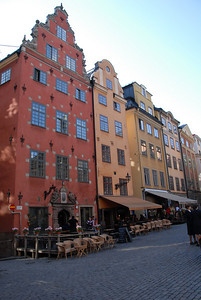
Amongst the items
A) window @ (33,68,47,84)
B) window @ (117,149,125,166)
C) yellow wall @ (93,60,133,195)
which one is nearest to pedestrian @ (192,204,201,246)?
yellow wall @ (93,60,133,195)

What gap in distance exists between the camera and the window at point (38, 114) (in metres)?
15.8

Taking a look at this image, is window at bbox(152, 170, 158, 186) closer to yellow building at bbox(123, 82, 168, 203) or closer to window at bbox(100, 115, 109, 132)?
yellow building at bbox(123, 82, 168, 203)

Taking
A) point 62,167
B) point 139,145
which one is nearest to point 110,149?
point 139,145

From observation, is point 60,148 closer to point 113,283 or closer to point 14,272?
point 14,272

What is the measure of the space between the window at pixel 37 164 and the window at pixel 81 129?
4156 millimetres

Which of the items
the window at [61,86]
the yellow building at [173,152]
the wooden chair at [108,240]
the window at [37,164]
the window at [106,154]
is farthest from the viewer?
the yellow building at [173,152]

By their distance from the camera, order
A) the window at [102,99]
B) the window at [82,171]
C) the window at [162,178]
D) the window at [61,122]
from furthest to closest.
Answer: the window at [162,178]
the window at [102,99]
the window at [82,171]
the window at [61,122]

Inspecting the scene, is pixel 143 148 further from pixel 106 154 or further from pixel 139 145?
pixel 106 154

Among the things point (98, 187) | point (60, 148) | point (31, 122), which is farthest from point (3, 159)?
point (98, 187)

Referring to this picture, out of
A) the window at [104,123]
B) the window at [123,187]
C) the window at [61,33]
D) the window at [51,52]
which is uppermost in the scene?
the window at [61,33]

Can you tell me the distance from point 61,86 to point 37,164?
6655 mm

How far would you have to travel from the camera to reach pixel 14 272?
830 centimetres

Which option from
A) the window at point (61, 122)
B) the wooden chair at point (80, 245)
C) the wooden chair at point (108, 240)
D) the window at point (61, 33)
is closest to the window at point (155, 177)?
the window at point (61, 122)

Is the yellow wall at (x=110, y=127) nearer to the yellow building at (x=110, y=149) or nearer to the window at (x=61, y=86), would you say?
the yellow building at (x=110, y=149)
